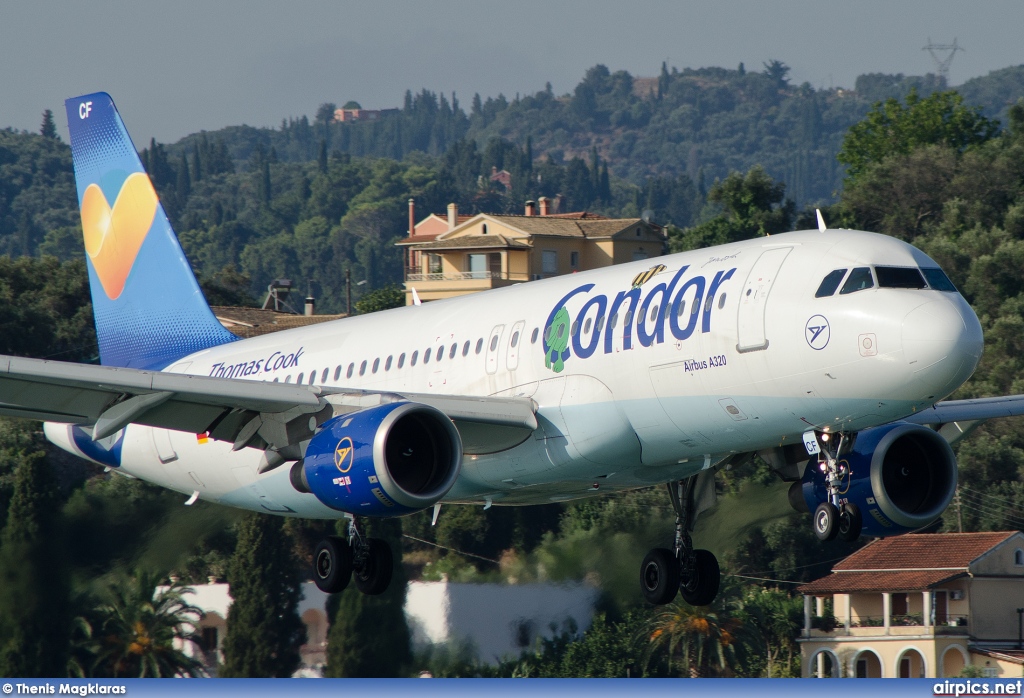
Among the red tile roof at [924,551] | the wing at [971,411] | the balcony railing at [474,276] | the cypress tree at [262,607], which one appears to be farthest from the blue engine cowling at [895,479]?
the balcony railing at [474,276]

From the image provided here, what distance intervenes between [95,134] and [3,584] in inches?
443

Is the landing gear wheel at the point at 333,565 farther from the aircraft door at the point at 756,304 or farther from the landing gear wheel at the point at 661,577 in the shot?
the aircraft door at the point at 756,304

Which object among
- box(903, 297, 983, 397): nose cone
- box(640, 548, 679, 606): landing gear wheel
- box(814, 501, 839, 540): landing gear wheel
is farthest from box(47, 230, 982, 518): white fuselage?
box(640, 548, 679, 606): landing gear wheel

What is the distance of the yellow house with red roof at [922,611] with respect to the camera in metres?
54.5

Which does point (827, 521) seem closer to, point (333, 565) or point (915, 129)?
point (333, 565)

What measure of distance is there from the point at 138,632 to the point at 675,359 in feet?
84.0

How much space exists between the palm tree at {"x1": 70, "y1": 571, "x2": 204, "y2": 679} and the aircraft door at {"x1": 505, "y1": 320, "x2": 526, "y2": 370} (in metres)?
16.2

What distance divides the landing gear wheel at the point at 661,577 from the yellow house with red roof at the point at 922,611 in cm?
3011

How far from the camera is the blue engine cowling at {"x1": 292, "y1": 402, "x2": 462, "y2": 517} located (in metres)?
22.3

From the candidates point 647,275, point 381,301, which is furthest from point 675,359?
point 381,301

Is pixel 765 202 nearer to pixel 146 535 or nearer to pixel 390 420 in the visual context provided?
pixel 146 535

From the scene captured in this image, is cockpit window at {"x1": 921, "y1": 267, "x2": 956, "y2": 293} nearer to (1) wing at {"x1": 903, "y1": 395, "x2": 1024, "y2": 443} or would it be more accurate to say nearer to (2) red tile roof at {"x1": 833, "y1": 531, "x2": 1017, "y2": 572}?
(1) wing at {"x1": 903, "y1": 395, "x2": 1024, "y2": 443}

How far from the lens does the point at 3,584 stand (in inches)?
1475

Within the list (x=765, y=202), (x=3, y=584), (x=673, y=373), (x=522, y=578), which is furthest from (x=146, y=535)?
Answer: (x=765, y=202)
